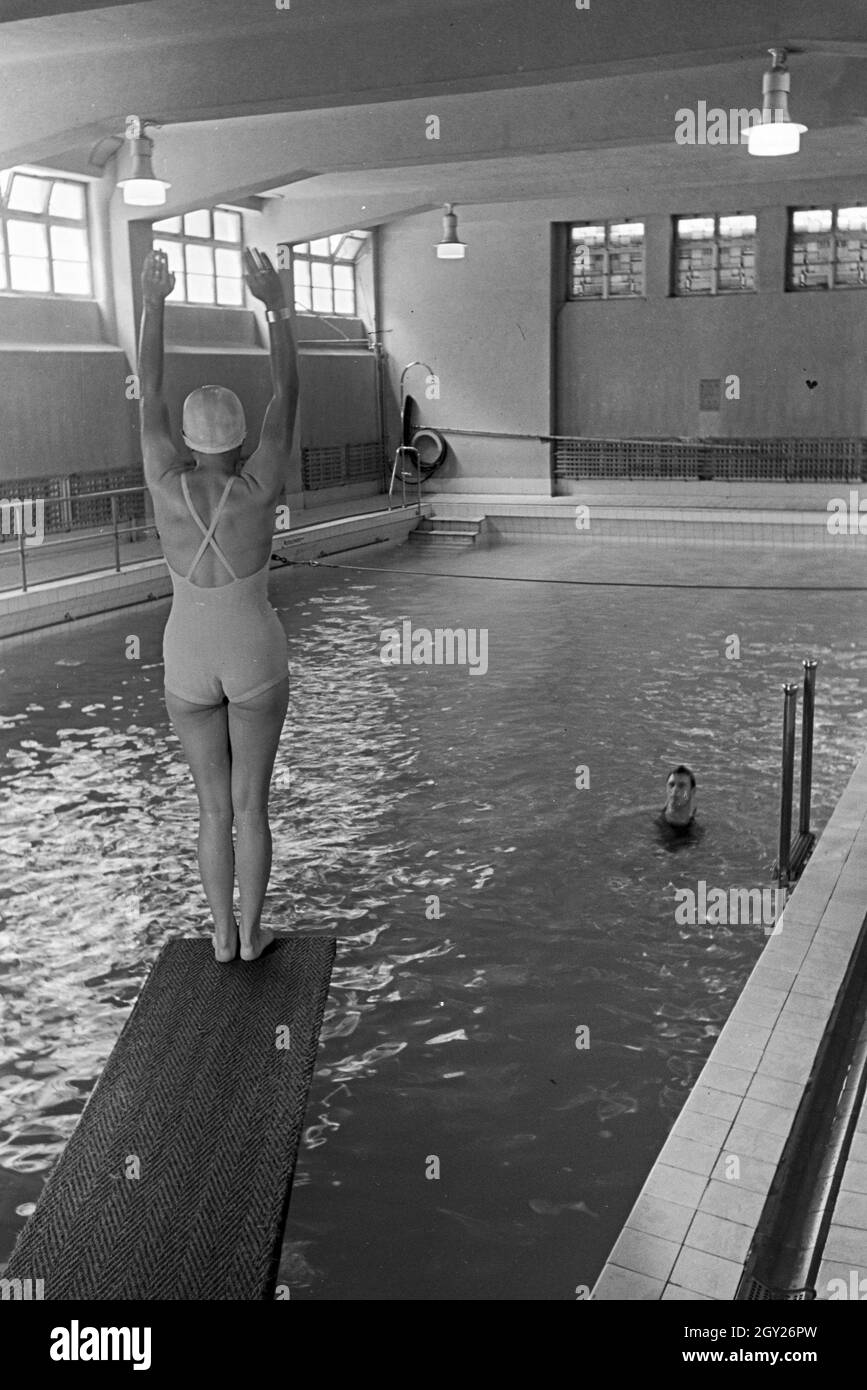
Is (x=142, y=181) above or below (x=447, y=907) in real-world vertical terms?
above

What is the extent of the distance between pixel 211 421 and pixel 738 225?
63.1ft

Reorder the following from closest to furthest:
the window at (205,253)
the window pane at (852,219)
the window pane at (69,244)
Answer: the window pane at (69,244) → the window at (205,253) → the window pane at (852,219)

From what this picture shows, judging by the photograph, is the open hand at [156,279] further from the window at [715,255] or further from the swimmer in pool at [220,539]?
the window at [715,255]

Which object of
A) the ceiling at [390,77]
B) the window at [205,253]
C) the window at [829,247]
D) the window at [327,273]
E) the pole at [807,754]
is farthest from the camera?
the window at [327,273]

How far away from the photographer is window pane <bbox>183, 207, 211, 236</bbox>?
17.7 meters

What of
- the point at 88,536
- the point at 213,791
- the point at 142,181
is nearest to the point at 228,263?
the point at 88,536

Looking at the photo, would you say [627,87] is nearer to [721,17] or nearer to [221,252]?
[721,17]

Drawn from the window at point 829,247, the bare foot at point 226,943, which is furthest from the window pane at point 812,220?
the bare foot at point 226,943

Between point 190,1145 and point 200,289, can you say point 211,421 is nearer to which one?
point 190,1145

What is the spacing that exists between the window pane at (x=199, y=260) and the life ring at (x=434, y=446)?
544cm

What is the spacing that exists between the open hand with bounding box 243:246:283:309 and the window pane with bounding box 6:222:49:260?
41.4 ft

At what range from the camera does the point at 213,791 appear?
3.39 meters

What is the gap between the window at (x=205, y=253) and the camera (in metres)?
17.5

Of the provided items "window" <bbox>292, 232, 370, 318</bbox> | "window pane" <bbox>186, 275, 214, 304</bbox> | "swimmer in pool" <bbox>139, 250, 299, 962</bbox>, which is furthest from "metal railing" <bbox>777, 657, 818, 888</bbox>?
"window" <bbox>292, 232, 370, 318</bbox>
